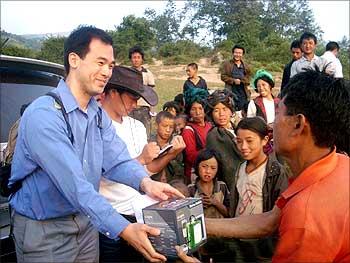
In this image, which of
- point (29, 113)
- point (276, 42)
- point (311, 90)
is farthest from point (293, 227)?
point (276, 42)

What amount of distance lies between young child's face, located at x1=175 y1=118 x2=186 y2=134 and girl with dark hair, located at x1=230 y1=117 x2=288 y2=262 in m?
1.51

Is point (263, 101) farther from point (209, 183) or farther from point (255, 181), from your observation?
point (255, 181)

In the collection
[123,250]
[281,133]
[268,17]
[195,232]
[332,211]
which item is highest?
[268,17]

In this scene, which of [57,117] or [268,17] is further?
[268,17]

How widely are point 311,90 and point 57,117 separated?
1.11 metres

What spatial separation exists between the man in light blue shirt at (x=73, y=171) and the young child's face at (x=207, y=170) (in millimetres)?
1427

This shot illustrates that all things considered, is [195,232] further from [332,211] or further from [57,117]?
[57,117]

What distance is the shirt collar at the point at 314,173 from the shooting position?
5.78 feet

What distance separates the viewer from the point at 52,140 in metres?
2.01

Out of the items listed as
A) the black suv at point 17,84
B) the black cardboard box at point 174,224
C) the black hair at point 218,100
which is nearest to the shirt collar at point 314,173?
the black cardboard box at point 174,224

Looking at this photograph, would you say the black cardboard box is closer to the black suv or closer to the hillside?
the black suv

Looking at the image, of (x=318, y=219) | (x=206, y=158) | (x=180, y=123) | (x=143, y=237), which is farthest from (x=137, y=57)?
(x=318, y=219)

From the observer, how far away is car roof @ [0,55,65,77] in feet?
10.4

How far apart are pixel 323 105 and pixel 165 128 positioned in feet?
8.81
